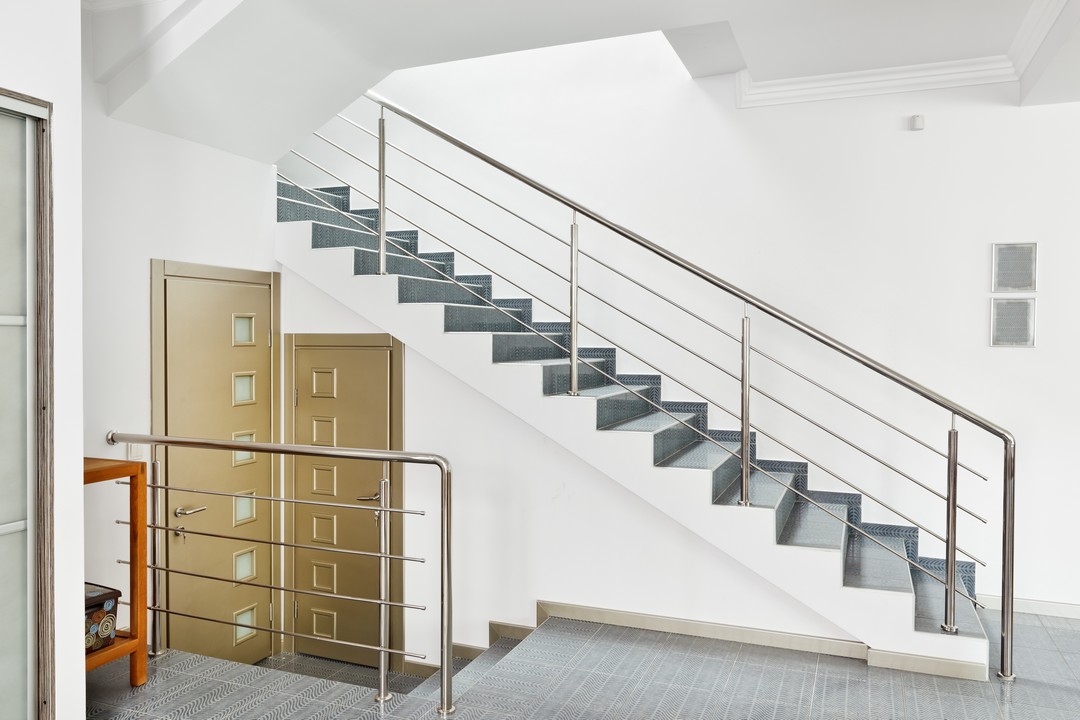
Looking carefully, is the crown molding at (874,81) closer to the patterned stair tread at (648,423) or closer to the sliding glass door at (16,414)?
the patterned stair tread at (648,423)

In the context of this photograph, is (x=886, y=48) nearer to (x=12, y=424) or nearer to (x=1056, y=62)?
(x=1056, y=62)

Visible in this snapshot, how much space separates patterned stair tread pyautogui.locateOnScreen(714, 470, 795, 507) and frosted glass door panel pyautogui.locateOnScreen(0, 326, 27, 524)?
8.79 feet

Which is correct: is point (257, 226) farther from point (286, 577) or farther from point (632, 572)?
point (632, 572)

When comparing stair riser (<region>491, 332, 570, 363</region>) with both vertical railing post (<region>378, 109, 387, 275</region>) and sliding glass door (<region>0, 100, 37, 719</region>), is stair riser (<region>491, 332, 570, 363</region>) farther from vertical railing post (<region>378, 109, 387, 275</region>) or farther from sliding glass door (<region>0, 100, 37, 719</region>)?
sliding glass door (<region>0, 100, 37, 719</region>)

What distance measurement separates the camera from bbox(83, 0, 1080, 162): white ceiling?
11.0 ft

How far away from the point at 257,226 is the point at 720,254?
104 inches

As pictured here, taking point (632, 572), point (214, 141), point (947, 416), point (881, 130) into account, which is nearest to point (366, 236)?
point (214, 141)

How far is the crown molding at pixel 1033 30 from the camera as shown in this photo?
339 centimetres

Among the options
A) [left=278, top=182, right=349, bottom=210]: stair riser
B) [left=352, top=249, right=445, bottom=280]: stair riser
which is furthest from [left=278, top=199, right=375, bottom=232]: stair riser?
[left=352, top=249, right=445, bottom=280]: stair riser

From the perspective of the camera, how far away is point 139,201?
3.66 metres

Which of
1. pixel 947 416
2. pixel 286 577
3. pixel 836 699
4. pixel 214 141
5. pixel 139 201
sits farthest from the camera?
pixel 286 577

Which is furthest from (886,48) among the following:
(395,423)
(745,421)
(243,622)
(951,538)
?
(243,622)

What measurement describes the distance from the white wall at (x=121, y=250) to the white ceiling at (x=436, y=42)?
0.43 ft

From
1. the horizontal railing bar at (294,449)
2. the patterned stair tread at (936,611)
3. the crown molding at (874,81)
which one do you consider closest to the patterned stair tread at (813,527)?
the patterned stair tread at (936,611)
